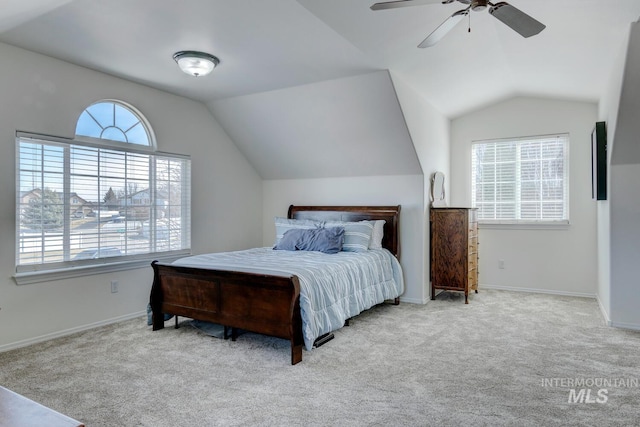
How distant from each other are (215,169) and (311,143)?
1275 millimetres

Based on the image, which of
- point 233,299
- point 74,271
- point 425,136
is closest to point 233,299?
point 233,299

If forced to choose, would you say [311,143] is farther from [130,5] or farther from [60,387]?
[60,387]

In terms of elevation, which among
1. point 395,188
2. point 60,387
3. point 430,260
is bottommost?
point 60,387

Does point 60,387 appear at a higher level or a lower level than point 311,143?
lower

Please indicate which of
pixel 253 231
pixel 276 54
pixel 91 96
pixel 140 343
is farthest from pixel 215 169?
pixel 140 343

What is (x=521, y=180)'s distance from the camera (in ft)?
18.1

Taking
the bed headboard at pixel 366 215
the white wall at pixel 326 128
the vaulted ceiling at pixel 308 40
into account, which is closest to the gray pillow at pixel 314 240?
the bed headboard at pixel 366 215

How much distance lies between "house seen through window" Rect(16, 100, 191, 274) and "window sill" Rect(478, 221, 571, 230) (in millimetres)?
3992

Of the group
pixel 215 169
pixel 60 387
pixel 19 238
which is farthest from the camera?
pixel 215 169

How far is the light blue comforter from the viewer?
10.3 ft

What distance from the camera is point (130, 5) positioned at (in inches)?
106

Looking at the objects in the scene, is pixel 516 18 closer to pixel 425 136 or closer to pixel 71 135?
pixel 425 136

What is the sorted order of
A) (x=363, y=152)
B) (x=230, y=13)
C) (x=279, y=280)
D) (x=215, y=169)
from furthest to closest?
(x=215, y=169)
(x=363, y=152)
(x=279, y=280)
(x=230, y=13)

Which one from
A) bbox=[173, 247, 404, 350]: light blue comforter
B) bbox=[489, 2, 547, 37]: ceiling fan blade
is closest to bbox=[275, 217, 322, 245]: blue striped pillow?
bbox=[173, 247, 404, 350]: light blue comforter
